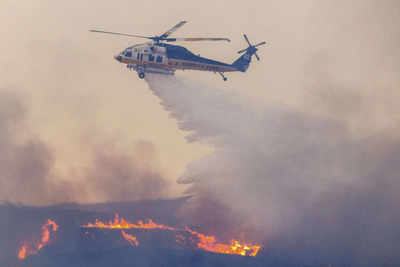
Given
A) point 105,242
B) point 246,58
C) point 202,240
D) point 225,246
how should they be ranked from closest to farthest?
point 246,58, point 225,246, point 202,240, point 105,242

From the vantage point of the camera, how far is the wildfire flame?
104625 millimetres

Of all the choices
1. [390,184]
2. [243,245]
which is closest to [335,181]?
[390,184]

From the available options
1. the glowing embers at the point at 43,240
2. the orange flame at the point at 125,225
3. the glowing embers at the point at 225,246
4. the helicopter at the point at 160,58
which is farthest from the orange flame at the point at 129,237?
the helicopter at the point at 160,58

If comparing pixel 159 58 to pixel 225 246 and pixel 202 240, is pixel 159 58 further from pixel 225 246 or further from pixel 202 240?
pixel 225 246

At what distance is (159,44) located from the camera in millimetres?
83562

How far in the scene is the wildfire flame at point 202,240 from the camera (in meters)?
105

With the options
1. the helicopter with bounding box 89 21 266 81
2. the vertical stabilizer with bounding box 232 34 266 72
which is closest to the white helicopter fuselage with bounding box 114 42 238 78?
the helicopter with bounding box 89 21 266 81

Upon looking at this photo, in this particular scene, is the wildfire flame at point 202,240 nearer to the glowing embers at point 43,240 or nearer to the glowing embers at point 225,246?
the glowing embers at point 225,246

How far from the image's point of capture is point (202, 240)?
10538cm

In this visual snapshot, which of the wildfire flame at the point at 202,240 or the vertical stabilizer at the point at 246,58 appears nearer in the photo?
the vertical stabilizer at the point at 246,58

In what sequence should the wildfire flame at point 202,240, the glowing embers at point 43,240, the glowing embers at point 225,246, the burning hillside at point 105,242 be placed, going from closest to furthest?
the glowing embers at point 225,246 < the wildfire flame at point 202,240 < the burning hillside at point 105,242 < the glowing embers at point 43,240

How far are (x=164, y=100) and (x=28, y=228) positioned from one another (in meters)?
31.4

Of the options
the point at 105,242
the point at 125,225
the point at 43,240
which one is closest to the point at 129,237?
the point at 125,225

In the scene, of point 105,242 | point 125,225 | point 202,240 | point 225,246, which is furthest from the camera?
point 105,242
